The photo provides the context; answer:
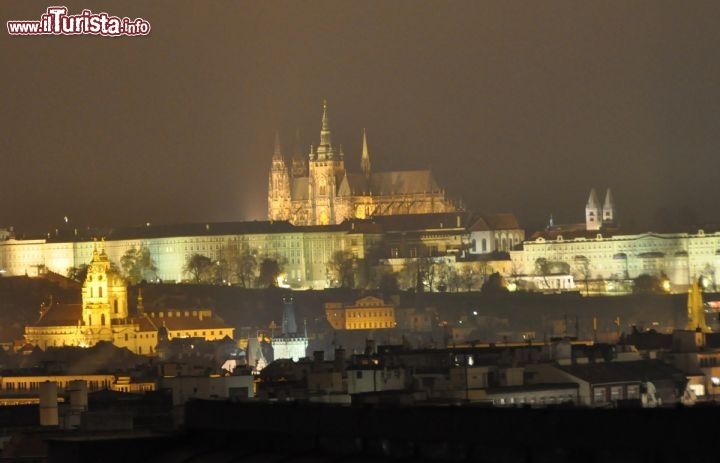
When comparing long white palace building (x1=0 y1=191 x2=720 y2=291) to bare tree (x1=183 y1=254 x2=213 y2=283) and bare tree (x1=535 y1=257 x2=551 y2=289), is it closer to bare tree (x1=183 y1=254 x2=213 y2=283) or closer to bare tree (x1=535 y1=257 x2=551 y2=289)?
bare tree (x1=535 y1=257 x2=551 y2=289)

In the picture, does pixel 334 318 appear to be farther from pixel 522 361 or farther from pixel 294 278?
pixel 522 361

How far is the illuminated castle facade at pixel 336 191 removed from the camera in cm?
15662

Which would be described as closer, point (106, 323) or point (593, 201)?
point (106, 323)

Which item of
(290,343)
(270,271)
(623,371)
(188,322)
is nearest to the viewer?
(623,371)

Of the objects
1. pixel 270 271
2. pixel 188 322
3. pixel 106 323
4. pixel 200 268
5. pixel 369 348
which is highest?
pixel 200 268

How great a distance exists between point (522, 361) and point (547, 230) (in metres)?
107

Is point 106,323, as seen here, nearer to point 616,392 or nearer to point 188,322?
point 188,322

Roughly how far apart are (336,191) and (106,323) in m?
58.2

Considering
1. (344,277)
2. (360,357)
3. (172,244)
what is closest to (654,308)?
(344,277)

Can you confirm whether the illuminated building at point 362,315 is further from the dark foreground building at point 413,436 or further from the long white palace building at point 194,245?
the dark foreground building at point 413,436

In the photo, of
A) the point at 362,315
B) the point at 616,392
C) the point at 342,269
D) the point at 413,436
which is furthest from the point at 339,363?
the point at 342,269

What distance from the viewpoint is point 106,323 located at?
3917 inches

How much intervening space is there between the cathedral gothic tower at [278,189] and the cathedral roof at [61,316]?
50.2m

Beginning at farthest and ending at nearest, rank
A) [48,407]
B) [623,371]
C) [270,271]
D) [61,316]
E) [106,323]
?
1. [270,271]
2. [61,316]
3. [106,323]
4. [623,371]
5. [48,407]
